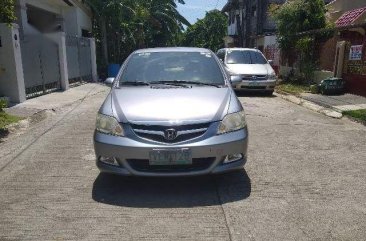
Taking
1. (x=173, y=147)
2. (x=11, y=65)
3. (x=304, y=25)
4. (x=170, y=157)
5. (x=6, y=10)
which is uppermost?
(x=304, y=25)

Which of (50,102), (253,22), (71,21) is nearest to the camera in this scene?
(50,102)

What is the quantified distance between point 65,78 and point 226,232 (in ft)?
41.5

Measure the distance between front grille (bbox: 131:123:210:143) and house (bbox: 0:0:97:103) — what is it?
607 centimetres

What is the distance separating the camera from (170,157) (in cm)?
401

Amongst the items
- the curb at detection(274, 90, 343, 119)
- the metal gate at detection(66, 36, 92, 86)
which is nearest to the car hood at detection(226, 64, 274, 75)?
the curb at detection(274, 90, 343, 119)

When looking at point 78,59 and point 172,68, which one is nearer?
point 172,68

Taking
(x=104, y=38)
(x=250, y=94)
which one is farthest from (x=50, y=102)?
(x=104, y=38)

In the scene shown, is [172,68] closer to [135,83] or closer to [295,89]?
[135,83]

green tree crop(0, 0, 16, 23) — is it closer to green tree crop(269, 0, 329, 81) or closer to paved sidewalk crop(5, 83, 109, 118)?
paved sidewalk crop(5, 83, 109, 118)

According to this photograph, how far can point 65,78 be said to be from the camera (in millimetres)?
14711

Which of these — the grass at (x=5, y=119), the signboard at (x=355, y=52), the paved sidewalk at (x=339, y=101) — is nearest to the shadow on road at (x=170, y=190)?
the grass at (x=5, y=119)

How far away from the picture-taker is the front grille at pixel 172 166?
415 centimetres

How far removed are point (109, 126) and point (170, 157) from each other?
825 mm

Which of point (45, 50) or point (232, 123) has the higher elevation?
point (45, 50)
